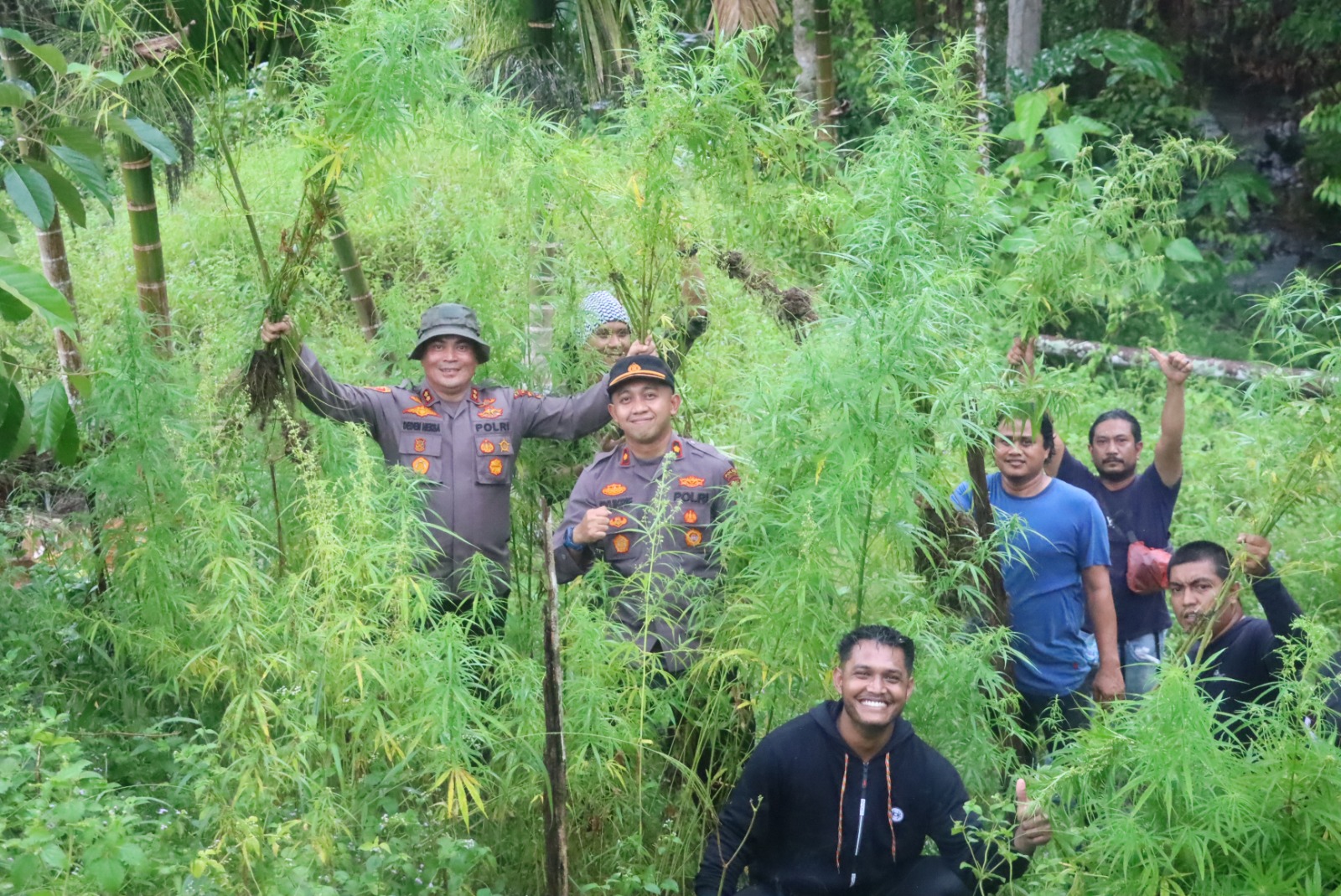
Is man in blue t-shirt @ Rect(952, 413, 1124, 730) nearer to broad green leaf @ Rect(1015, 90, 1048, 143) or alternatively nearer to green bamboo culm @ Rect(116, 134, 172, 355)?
green bamboo culm @ Rect(116, 134, 172, 355)

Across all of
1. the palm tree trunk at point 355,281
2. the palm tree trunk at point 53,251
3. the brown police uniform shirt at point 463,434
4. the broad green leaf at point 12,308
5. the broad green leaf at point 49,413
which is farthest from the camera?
the palm tree trunk at point 355,281

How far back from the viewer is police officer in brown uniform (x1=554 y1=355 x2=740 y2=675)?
3918 millimetres

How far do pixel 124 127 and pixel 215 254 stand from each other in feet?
17.4

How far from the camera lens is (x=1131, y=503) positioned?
4781mm

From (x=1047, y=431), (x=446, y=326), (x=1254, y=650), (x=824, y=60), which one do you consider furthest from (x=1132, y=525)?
(x=824, y=60)

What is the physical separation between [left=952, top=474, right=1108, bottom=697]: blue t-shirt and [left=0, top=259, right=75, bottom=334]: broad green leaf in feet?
8.39

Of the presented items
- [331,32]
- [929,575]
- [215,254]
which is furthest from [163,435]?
[215,254]

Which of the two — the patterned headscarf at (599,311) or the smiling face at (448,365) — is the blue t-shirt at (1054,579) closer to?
the patterned headscarf at (599,311)

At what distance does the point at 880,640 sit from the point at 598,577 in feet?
3.33

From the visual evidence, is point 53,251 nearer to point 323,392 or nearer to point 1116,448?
point 323,392

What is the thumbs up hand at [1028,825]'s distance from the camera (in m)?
3.04

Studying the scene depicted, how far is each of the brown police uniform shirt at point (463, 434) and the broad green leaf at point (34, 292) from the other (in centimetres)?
125

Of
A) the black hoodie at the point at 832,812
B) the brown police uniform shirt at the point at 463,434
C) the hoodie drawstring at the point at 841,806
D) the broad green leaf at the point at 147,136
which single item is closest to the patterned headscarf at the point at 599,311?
the brown police uniform shirt at the point at 463,434

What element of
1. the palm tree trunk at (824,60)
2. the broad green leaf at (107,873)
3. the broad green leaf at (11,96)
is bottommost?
the broad green leaf at (107,873)
